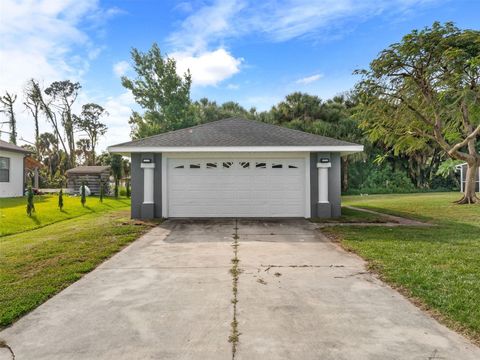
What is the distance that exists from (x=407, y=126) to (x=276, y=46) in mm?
7515

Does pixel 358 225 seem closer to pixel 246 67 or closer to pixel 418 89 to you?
pixel 418 89

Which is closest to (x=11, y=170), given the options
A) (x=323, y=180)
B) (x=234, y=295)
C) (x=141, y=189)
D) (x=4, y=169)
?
(x=4, y=169)

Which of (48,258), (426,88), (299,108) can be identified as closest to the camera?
(48,258)

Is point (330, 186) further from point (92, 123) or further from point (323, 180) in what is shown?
point (92, 123)

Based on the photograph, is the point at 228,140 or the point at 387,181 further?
the point at 387,181

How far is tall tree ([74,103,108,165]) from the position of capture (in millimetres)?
45969

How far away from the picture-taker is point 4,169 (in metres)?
19.0

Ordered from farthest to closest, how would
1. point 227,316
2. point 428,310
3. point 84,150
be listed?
point 84,150 → point 428,310 → point 227,316

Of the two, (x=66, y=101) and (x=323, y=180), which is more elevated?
(x=66, y=101)

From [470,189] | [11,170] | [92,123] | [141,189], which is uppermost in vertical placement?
[92,123]

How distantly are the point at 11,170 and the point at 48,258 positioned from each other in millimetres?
17407

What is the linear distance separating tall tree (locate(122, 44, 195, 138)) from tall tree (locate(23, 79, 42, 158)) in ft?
50.7

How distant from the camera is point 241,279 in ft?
14.7

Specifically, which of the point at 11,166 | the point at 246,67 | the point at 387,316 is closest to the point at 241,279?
the point at 387,316
